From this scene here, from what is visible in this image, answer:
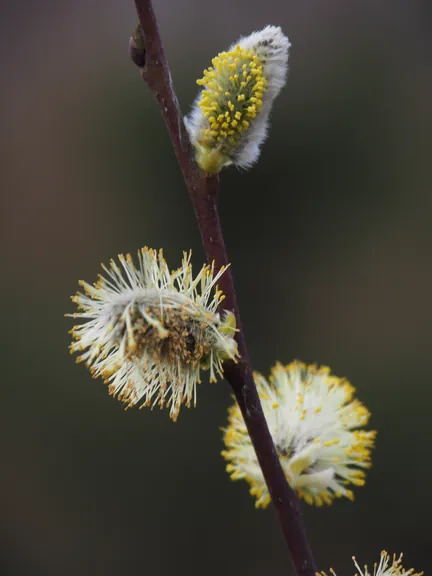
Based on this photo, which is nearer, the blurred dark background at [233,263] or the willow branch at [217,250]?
the willow branch at [217,250]

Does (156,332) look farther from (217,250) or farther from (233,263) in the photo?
(233,263)

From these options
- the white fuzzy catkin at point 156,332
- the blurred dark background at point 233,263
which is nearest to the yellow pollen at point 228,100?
the white fuzzy catkin at point 156,332

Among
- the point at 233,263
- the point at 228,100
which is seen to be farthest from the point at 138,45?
the point at 233,263

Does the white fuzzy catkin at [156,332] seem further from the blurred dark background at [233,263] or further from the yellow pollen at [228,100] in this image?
the blurred dark background at [233,263]

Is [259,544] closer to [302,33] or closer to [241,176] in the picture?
[241,176]

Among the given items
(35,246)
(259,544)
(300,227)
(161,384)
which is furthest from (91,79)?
(161,384)

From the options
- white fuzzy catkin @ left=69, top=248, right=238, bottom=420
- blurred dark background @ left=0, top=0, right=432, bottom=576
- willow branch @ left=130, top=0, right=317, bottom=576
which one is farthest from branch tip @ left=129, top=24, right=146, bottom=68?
blurred dark background @ left=0, top=0, right=432, bottom=576
